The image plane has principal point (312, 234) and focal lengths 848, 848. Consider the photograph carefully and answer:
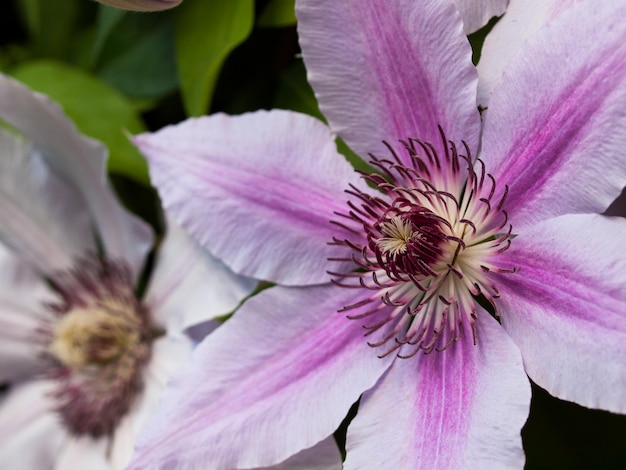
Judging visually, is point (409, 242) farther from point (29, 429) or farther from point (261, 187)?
point (29, 429)

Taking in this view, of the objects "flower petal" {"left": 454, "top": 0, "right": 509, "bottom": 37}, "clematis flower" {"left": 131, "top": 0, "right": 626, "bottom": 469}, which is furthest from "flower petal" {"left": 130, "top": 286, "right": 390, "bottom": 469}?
"flower petal" {"left": 454, "top": 0, "right": 509, "bottom": 37}

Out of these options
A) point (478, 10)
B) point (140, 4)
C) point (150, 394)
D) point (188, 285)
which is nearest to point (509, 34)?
point (478, 10)

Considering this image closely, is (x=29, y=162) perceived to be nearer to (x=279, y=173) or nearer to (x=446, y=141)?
(x=279, y=173)

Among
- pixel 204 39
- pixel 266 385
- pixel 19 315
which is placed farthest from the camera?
pixel 19 315

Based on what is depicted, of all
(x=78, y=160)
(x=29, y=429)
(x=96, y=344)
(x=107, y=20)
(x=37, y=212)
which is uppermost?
(x=107, y=20)

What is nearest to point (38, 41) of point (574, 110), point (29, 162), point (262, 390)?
point (29, 162)
